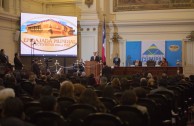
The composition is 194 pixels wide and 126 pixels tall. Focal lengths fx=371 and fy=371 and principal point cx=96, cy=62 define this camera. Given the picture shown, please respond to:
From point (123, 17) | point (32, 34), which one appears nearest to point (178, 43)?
point (123, 17)

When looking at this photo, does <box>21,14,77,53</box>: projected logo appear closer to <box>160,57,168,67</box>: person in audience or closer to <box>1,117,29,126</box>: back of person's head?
<box>160,57,168,67</box>: person in audience

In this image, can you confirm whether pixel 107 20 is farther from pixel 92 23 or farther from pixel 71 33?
pixel 71 33

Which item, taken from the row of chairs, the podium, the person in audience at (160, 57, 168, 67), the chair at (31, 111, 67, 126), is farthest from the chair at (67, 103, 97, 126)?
the person in audience at (160, 57, 168, 67)

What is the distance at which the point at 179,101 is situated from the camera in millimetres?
8867

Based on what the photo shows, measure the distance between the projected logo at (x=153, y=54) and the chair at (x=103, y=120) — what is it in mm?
21289

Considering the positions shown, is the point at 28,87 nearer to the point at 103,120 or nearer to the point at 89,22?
the point at 103,120

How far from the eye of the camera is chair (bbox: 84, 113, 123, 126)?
4.28 metres

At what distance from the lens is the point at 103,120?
433 centimetres

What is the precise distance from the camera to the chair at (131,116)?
4961 millimetres

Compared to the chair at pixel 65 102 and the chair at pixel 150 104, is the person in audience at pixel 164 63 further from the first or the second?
the chair at pixel 65 102

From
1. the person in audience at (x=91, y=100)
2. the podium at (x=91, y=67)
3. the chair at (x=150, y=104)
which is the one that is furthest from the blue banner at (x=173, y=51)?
the person in audience at (x=91, y=100)

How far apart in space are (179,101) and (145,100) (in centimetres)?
301

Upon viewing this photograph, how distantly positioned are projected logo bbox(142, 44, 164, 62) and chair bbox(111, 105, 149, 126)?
808 inches

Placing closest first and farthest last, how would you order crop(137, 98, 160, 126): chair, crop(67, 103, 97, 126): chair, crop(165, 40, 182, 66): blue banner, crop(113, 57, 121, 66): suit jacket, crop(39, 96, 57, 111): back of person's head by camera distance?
crop(39, 96, 57, 111): back of person's head
crop(67, 103, 97, 126): chair
crop(137, 98, 160, 126): chair
crop(113, 57, 121, 66): suit jacket
crop(165, 40, 182, 66): blue banner
